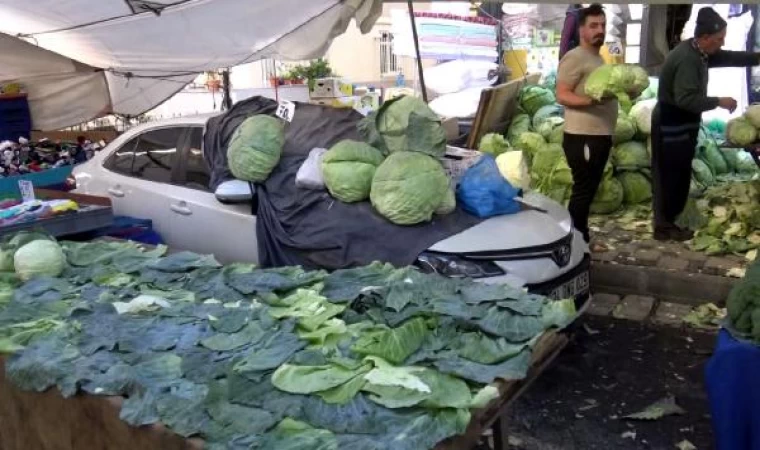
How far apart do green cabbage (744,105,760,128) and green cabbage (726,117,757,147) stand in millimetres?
30

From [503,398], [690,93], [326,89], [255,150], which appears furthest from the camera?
[326,89]

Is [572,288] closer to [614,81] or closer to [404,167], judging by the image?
[404,167]

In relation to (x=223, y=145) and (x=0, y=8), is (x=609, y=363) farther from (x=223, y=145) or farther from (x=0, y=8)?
(x=0, y=8)

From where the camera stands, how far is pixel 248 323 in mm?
2932

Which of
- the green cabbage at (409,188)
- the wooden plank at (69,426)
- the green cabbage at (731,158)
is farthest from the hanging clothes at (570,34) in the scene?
the wooden plank at (69,426)

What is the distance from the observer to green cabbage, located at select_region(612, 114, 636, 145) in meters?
8.22

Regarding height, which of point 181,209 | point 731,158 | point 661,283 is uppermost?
point 181,209

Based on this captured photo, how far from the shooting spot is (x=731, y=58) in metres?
6.50

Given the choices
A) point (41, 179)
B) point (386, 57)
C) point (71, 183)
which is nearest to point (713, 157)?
point (71, 183)

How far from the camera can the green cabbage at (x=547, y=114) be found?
28.5ft

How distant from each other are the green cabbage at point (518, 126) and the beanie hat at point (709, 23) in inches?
108

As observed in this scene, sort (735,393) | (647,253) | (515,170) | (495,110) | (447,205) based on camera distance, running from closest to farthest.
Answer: (735,393), (447,205), (515,170), (647,253), (495,110)

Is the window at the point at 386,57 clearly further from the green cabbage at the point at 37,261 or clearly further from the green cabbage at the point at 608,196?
the green cabbage at the point at 37,261

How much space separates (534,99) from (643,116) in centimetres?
142
